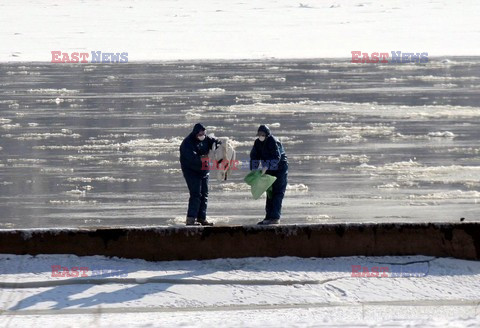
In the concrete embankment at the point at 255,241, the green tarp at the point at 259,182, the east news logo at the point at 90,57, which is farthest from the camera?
the east news logo at the point at 90,57

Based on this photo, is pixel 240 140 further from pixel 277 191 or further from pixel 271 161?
pixel 271 161

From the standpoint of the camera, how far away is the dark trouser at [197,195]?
10.1m

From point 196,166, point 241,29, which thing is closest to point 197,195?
point 196,166

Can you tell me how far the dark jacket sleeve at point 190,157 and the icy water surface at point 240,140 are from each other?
234cm

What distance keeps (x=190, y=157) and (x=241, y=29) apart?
42801mm

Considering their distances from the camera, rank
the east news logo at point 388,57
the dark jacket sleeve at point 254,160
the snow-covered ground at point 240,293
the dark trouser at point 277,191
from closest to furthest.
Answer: the snow-covered ground at point 240,293
the dark jacket sleeve at point 254,160
the dark trouser at point 277,191
the east news logo at point 388,57

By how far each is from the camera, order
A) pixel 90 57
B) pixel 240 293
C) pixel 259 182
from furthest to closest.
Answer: pixel 90 57, pixel 259 182, pixel 240 293

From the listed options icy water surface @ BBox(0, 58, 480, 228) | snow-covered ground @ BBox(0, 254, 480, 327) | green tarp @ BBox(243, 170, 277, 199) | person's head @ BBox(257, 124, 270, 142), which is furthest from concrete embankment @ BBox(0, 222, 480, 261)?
icy water surface @ BBox(0, 58, 480, 228)

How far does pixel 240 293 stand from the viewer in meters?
Result: 8.60

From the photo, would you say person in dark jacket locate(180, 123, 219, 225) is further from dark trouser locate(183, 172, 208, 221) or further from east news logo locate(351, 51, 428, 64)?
east news logo locate(351, 51, 428, 64)

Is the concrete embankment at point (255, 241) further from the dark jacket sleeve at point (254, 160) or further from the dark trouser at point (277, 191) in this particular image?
the dark jacket sleeve at point (254, 160)

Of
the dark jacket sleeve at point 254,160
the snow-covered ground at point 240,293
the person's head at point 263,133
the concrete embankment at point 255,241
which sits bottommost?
the snow-covered ground at point 240,293

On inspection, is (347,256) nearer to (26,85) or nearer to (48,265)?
(48,265)

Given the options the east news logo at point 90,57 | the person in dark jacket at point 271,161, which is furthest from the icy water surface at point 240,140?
the east news logo at point 90,57
